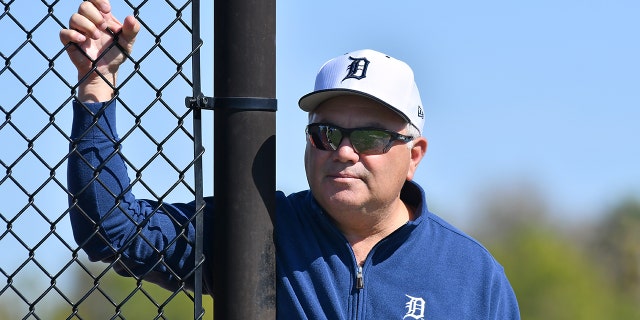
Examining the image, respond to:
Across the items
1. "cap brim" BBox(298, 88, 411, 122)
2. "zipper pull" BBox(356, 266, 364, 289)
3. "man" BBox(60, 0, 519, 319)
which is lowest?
"zipper pull" BBox(356, 266, 364, 289)

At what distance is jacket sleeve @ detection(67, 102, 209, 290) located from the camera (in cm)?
307

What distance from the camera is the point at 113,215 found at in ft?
10.2

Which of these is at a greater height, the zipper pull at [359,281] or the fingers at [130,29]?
the fingers at [130,29]

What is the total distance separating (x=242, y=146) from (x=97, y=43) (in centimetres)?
49

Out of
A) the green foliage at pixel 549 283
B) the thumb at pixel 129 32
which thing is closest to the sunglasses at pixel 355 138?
the thumb at pixel 129 32

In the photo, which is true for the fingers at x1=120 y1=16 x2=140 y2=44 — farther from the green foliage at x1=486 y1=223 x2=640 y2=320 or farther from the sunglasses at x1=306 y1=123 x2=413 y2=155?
the green foliage at x1=486 y1=223 x2=640 y2=320

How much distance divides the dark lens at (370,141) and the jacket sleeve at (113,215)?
0.53m

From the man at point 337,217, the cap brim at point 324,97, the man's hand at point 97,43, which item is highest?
the man's hand at point 97,43

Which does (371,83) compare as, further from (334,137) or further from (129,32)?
(129,32)

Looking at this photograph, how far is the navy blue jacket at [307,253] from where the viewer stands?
10.1ft

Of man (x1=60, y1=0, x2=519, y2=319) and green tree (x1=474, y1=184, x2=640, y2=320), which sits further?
green tree (x1=474, y1=184, x2=640, y2=320)

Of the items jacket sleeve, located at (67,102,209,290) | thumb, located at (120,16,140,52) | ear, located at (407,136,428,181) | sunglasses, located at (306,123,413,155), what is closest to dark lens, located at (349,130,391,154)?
sunglasses, located at (306,123,413,155)

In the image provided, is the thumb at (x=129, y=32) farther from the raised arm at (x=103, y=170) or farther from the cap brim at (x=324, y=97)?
the cap brim at (x=324, y=97)

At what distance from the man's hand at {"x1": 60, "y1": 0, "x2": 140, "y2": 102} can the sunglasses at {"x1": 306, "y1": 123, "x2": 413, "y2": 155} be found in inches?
24.2
